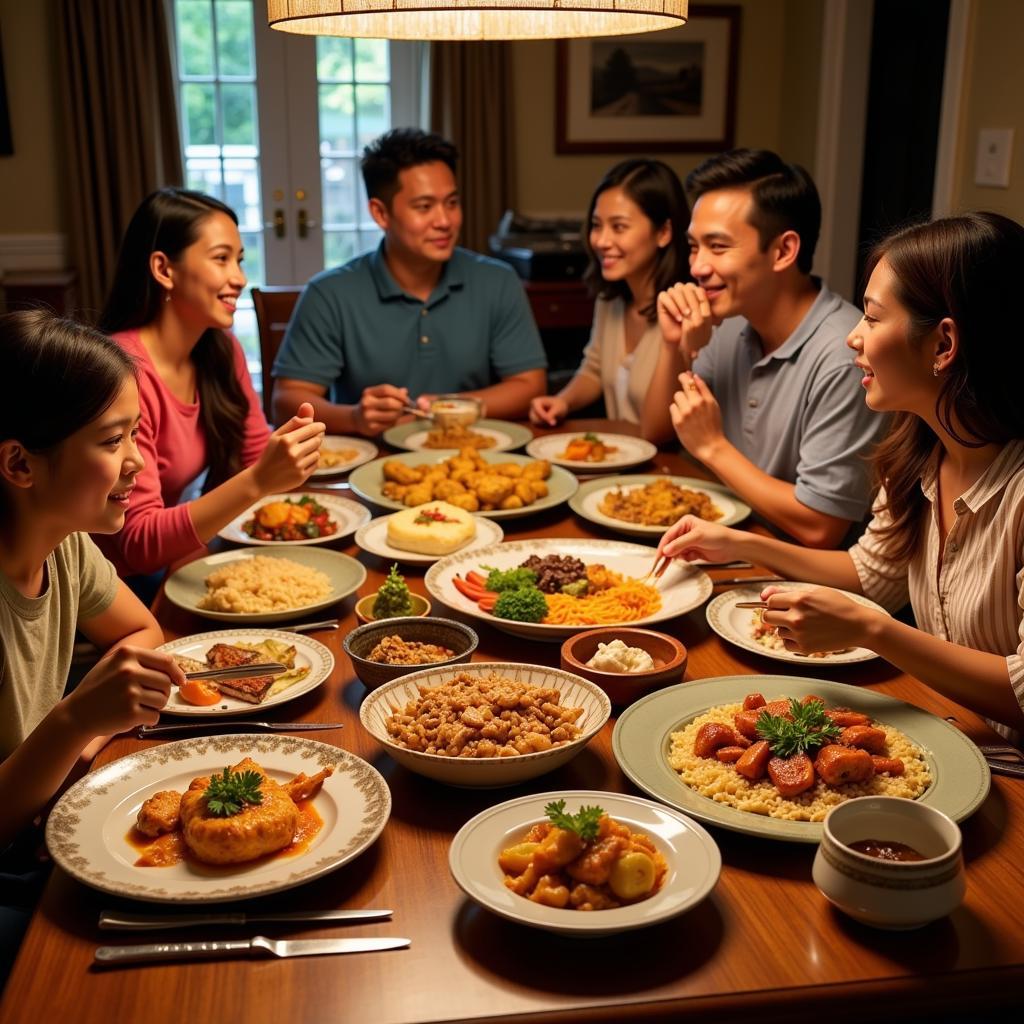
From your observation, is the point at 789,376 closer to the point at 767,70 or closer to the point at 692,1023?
the point at 692,1023

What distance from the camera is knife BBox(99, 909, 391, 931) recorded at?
3.76 feet

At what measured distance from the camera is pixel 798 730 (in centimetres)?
139

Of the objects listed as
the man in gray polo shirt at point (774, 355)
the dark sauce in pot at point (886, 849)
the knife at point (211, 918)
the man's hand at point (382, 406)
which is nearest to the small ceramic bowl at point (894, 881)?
the dark sauce in pot at point (886, 849)

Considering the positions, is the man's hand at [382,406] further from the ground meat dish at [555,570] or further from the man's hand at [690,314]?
the ground meat dish at [555,570]

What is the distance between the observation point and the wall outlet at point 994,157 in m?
3.53

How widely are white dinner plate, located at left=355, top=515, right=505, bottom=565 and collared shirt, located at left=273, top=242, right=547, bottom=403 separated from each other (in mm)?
1338

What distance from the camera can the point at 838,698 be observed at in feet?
5.23

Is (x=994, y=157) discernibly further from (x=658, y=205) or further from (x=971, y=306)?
(x=971, y=306)

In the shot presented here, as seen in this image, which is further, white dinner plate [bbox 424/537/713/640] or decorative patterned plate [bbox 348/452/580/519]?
decorative patterned plate [bbox 348/452/580/519]

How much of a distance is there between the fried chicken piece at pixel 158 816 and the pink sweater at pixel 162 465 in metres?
0.95

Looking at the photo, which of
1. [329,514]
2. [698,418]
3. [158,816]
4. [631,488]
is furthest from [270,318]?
[158,816]

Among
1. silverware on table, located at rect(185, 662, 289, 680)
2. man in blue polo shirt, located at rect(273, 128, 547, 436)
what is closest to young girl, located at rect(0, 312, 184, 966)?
silverware on table, located at rect(185, 662, 289, 680)

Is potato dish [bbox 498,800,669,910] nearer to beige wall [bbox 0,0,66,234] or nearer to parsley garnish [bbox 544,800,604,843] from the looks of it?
parsley garnish [bbox 544,800,604,843]

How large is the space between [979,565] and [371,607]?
3.20ft
